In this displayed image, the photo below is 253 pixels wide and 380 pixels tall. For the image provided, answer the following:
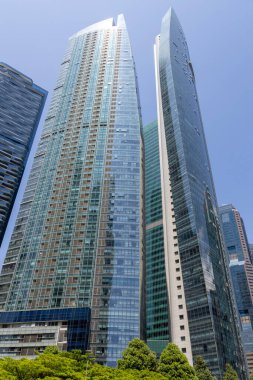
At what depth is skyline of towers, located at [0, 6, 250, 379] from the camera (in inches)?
3418

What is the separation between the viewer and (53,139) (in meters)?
133

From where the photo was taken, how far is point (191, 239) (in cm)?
11462

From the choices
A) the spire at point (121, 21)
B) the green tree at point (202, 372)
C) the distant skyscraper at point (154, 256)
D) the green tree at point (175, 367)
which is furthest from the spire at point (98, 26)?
the green tree at point (175, 367)

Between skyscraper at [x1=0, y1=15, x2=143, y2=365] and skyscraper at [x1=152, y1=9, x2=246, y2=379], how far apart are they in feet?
63.6

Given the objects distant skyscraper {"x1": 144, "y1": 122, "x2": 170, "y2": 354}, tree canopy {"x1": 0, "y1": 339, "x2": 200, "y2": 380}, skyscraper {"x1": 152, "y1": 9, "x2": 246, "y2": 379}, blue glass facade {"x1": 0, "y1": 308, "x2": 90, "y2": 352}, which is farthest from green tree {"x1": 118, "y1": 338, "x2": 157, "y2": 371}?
distant skyscraper {"x1": 144, "y1": 122, "x2": 170, "y2": 354}

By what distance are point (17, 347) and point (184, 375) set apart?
145 ft

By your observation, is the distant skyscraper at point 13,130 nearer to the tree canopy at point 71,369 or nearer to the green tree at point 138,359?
the green tree at point 138,359

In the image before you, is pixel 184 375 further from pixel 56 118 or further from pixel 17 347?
pixel 56 118

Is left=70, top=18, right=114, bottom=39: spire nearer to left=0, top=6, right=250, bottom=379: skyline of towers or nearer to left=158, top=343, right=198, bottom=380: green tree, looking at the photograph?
left=0, top=6, right=250, bottom=379: skyline of towers

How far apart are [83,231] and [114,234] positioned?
933 centimetres

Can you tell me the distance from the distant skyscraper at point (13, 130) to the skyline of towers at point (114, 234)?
33646 mm

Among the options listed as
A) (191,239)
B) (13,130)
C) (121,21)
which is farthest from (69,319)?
(121,21)

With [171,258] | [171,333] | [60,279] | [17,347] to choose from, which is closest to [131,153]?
[171,258]

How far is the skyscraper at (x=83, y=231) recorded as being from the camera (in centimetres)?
8394
